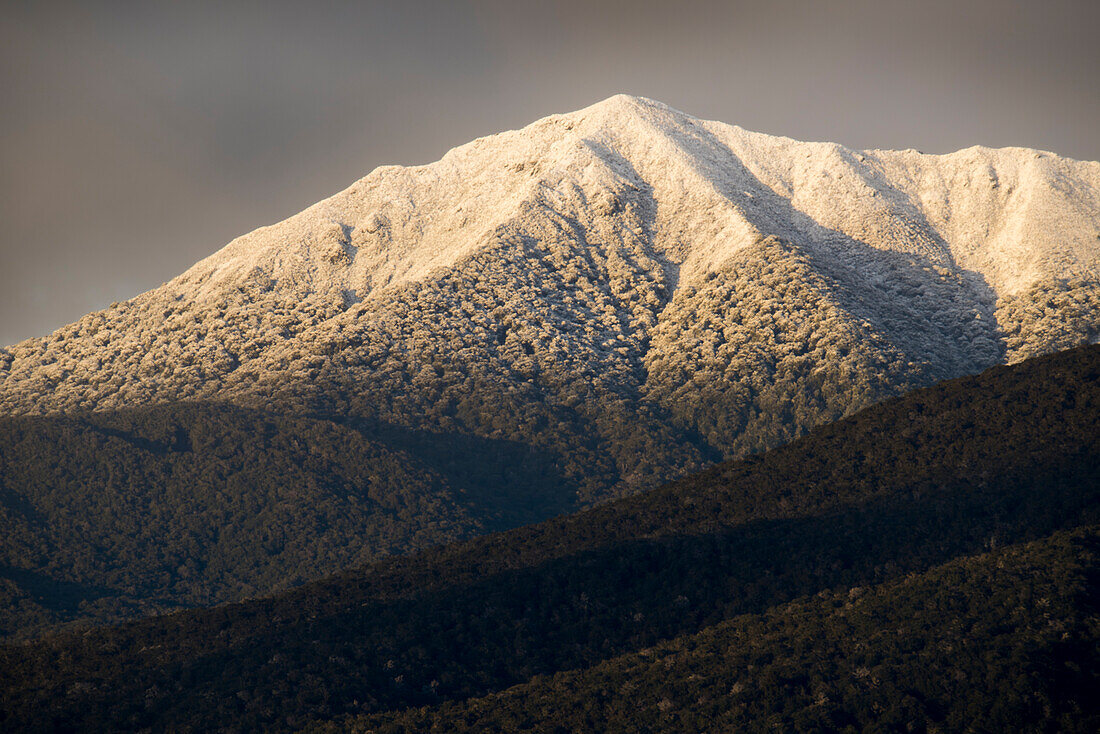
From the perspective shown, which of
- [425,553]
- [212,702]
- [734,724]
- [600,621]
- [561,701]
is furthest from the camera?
[425,553]

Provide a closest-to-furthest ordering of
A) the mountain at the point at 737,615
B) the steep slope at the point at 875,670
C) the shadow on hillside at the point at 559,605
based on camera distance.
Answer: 1. the steep slope at the point at 875,670
2. the mountain at the point at 737,615
3. the shadow on hillside at the point at 559,605

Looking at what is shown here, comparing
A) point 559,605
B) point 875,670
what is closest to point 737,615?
point 559,605

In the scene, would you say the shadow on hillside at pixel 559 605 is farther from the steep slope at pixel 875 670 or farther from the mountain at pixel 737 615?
the steep slope at pixel 875 670

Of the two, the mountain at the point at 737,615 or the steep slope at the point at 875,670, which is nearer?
the steep slope at the point at 875,670

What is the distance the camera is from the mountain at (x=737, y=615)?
98812 mm

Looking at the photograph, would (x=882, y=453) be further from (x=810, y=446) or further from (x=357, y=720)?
(x=357, y=720)

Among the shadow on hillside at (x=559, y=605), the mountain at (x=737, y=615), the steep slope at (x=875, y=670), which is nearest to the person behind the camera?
the steep slope at (x=875, y=670)

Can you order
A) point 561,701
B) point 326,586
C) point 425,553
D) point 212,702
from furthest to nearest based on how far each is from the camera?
1. point 425,553
2. point 326,586
3. point 212,702
4. point 561,701

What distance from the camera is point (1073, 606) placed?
332 ft

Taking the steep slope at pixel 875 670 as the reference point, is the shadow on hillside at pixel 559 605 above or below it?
above

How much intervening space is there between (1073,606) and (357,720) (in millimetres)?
58323

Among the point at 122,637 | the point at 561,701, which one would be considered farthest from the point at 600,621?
the point at 122,637

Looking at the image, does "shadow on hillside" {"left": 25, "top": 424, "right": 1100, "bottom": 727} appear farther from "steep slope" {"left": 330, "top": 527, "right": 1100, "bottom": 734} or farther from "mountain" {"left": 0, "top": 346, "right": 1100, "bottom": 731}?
"steep slope" {"left": 330, "top": 527, "right": 1100, "bottom": 734}

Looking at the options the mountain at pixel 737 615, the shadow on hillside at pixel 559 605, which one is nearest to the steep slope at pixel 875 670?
the mountain at pixel 737 615
